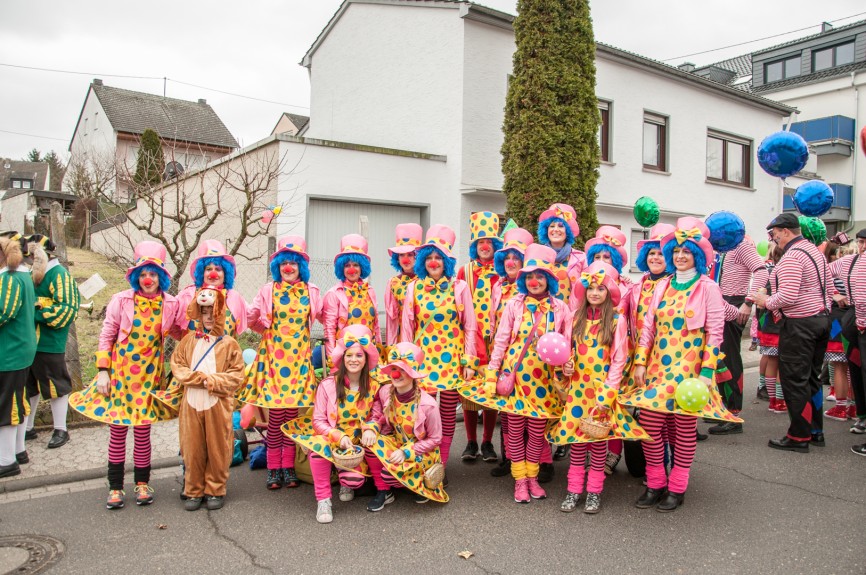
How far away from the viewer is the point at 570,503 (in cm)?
477

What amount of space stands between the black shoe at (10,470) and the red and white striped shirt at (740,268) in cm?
695

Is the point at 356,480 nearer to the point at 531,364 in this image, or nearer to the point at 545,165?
the point at 531,364

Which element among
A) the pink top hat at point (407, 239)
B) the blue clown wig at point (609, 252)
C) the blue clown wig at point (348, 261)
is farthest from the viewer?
Answer: the blue clown wig at point (609, 252)

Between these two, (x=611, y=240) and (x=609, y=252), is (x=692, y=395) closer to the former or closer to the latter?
(x=609, y=252)

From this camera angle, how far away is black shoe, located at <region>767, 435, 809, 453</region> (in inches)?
243

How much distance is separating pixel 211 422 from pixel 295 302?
46.1 inches

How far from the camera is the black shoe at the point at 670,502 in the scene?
477cm

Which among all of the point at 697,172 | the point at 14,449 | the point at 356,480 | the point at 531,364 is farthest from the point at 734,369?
the point at 697,172

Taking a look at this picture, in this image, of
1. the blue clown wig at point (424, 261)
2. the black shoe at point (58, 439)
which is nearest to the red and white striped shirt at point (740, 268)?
the blue clown wig at point (424, 261)

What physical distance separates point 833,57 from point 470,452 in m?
35.2

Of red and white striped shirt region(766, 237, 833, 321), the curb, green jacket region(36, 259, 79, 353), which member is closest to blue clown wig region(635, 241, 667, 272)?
red and white striped shirt region(766, 237, 833, 321)

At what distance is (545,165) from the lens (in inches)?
469

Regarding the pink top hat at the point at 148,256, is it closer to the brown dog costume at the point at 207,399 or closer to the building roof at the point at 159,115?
the brown dog costume at the point at 207,399

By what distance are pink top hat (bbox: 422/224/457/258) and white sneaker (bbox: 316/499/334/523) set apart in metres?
2.20
